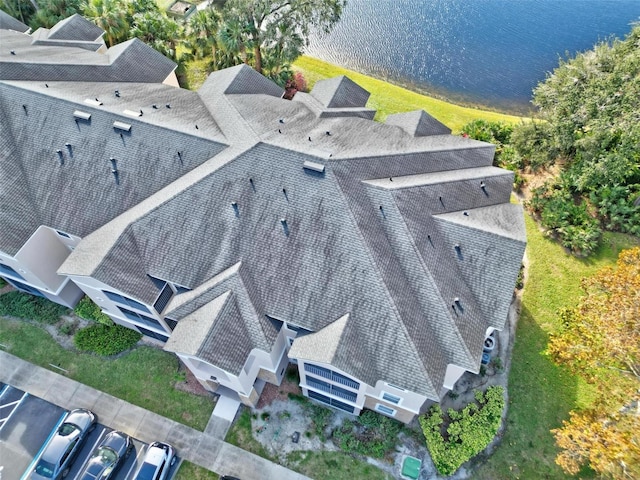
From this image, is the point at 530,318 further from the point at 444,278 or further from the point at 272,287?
the point at 272,287

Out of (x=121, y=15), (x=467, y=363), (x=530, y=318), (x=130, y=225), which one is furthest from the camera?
(x=121, y=15)

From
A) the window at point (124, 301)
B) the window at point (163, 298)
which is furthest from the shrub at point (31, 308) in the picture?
the window at point (163, 298)

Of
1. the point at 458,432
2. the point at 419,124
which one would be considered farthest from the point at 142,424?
the point at 419,124

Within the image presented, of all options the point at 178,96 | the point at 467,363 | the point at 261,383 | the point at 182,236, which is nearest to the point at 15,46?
the point at 178,96

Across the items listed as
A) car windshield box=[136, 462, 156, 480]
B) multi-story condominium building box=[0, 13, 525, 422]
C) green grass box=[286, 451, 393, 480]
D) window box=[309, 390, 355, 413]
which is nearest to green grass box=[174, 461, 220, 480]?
car windshield box=[136, 462, 156, 480]

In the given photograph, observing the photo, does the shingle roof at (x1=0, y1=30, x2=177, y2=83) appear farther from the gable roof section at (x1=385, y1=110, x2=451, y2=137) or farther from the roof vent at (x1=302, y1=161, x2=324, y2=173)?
the gable roof section at (x1=385, y1=110, x2=451, y2=137)

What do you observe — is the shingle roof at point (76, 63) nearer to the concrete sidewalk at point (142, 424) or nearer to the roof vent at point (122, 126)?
the roof vent at point (122, 126)

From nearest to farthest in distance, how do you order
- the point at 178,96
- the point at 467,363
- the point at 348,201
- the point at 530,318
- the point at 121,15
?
the point at 467,363, the point at 348,201, the point at 530,318, the point at 178,96, the point at 121,15
